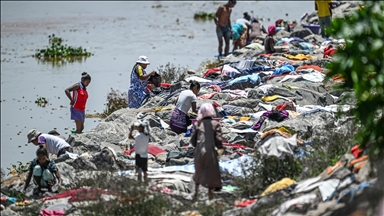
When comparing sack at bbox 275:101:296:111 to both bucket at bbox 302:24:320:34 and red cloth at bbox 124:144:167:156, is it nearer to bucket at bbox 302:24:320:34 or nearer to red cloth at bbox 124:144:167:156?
red cloth at bbox 124:144:167:156

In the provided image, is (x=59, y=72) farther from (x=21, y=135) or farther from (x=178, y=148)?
(x=178, y=148)

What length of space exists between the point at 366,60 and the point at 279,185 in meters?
2.06

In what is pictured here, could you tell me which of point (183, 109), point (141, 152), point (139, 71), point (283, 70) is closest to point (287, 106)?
point (183, 109)

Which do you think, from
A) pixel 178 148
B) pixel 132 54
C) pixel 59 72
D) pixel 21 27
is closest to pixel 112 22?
pixel 21 27

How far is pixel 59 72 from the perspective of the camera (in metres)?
23.5

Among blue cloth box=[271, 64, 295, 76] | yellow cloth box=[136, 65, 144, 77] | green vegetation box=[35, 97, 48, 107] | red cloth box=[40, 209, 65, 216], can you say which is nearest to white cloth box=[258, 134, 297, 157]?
red cloth box=[40, 209, 65, 216]

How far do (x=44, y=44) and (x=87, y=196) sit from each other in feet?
68.0

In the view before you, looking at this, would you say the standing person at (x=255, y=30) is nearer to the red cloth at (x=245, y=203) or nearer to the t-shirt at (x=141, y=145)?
the t-shirt at (x=141, y=145)

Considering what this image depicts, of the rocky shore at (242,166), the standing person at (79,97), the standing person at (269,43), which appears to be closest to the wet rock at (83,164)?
the rocky shore at (242,166)

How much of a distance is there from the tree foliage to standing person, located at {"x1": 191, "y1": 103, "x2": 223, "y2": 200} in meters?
2.02

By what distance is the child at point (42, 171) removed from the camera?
32.3 ft

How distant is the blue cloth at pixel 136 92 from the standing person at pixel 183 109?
2168 mm

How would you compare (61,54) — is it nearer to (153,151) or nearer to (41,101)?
(41,101)

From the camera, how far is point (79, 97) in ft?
43.9
